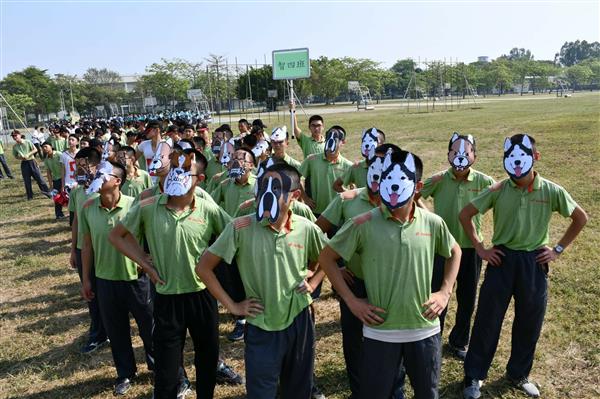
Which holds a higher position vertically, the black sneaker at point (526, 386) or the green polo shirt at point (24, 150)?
the green polo shirt at point (24, 150)

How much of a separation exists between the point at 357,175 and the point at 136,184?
305 cm

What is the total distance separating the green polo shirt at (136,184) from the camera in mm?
6556

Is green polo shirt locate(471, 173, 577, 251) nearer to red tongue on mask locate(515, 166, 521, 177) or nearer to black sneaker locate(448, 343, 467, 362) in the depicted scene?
red tongue on mask locate(515, 166, 521, 177)

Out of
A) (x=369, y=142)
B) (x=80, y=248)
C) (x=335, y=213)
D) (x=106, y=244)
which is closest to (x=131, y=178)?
(x=80, y=248)

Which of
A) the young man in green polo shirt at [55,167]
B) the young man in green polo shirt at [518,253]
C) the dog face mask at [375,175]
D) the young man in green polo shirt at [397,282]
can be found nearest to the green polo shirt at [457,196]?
the young man in green polo shirt at [518,253]

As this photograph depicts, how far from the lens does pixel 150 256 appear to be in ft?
13.3

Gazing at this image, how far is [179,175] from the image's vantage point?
12.6ft

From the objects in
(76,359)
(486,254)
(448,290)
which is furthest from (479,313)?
(76,359)

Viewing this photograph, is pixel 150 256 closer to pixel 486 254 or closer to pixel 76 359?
pixel 76 359

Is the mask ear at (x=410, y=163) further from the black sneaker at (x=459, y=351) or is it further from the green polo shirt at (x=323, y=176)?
the green polo shirt at (x=323, y=176)

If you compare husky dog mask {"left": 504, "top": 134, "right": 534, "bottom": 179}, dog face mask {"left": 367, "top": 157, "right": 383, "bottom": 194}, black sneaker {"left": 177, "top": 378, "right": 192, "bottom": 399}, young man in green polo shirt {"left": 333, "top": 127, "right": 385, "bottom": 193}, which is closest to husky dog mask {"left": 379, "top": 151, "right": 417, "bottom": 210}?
dog face mask {"left": 367, "top": 157, "right": 383, "bottom": 194}

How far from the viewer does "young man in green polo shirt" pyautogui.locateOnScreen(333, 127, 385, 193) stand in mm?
5972

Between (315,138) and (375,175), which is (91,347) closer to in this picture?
(375,175)

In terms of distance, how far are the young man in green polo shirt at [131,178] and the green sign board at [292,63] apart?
17070 millimetres
